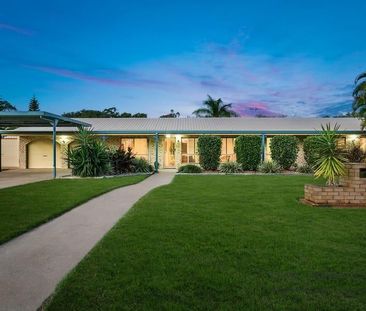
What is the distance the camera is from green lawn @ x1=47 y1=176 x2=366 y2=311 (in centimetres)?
344

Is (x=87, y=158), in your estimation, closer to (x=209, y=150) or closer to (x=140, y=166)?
(x=140, y=166)

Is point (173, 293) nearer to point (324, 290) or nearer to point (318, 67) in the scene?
point (324, 290)

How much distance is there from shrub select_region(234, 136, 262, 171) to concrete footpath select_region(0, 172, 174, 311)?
13.5 meters

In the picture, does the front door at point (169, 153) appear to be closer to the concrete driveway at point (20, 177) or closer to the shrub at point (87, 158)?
the concrete driveway at point (20, 177)

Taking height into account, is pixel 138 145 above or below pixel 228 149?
above

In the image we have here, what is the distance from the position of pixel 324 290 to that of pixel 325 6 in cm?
1769

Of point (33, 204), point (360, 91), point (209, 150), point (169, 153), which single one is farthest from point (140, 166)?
point (360, 91)

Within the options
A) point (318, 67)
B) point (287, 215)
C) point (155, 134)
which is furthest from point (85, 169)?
point (318, 67)

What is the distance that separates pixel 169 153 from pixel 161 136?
4.61ft

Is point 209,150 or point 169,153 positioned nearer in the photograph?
point 209,150

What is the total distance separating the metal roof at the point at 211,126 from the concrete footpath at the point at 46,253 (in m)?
14.6

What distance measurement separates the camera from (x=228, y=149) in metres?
24.0

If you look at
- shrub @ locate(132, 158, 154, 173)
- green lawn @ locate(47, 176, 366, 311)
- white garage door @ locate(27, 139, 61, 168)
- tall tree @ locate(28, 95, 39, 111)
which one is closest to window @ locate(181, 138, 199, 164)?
shrub @ locate(132, 158, 154, 173)

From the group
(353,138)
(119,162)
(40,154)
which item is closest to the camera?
(119,162)
